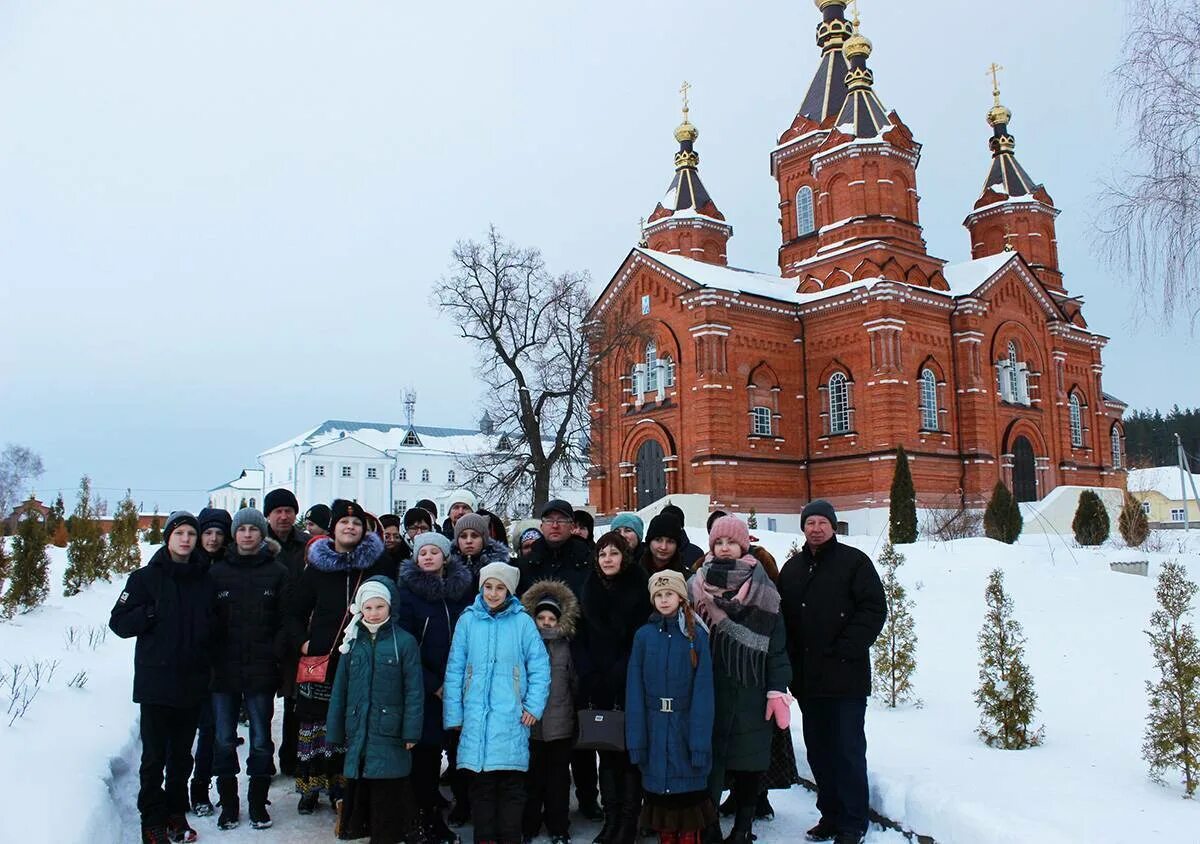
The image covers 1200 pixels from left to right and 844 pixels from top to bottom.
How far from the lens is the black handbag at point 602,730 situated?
5574 mm

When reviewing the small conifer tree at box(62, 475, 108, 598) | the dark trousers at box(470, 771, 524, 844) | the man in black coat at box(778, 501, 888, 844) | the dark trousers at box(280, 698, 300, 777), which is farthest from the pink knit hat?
the small conifer tree at box(62, 475, 108, 598)

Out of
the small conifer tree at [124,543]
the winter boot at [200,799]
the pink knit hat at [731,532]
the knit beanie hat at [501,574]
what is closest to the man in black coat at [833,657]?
the pink knit hat at [731,532]

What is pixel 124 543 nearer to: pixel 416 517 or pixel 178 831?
pixel 416 517

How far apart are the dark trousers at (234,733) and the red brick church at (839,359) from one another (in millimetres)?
24222

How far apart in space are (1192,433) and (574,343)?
76890 mm

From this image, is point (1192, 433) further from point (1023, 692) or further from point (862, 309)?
point (1023, 692)

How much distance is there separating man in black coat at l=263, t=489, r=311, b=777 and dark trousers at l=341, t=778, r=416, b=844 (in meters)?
1.20

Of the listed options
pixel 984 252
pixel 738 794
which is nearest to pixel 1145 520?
pixel 738 794

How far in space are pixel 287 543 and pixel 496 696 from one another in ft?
10.8

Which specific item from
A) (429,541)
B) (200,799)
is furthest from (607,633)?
(200,799)

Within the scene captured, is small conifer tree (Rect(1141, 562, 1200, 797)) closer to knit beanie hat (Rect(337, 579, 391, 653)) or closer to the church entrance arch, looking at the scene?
knit beanie hat (Rect(337, 579, 391, 653))

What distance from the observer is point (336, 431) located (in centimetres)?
6606

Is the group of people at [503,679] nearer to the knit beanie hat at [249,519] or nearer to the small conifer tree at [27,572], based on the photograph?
the knit beanie hat at [249,519]

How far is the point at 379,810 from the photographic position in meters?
5.58
